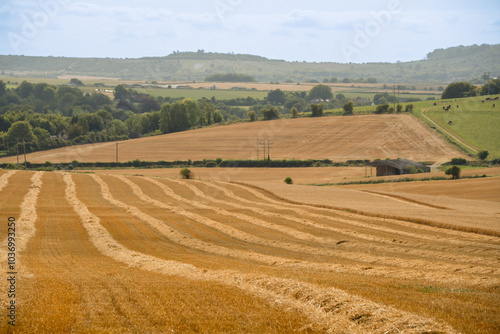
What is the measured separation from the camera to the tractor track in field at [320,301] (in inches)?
406

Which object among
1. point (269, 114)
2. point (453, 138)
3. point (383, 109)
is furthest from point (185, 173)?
point (383, 109)

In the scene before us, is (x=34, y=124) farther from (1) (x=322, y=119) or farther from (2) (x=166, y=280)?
(2) (x=166, y=280)

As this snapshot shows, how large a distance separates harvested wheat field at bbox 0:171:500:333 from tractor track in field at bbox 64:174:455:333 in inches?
1.6

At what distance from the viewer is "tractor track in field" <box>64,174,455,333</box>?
10.3 m

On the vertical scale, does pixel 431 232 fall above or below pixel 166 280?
below

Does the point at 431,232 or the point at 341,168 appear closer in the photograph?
the point at 431,232

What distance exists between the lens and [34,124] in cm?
13412

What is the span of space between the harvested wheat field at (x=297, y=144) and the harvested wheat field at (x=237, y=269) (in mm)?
59226

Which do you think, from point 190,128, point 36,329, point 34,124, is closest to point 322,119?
point 190,128

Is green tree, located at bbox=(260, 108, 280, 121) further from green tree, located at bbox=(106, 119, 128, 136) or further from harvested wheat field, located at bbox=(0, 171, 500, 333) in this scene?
harvested wheat field, located at bbox=(0, 171, 500, 333)

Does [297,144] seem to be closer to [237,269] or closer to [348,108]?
[348,108]

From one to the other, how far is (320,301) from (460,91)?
171 meters

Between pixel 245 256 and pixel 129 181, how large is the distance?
37.8 meters

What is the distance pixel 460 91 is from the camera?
166000 mm
